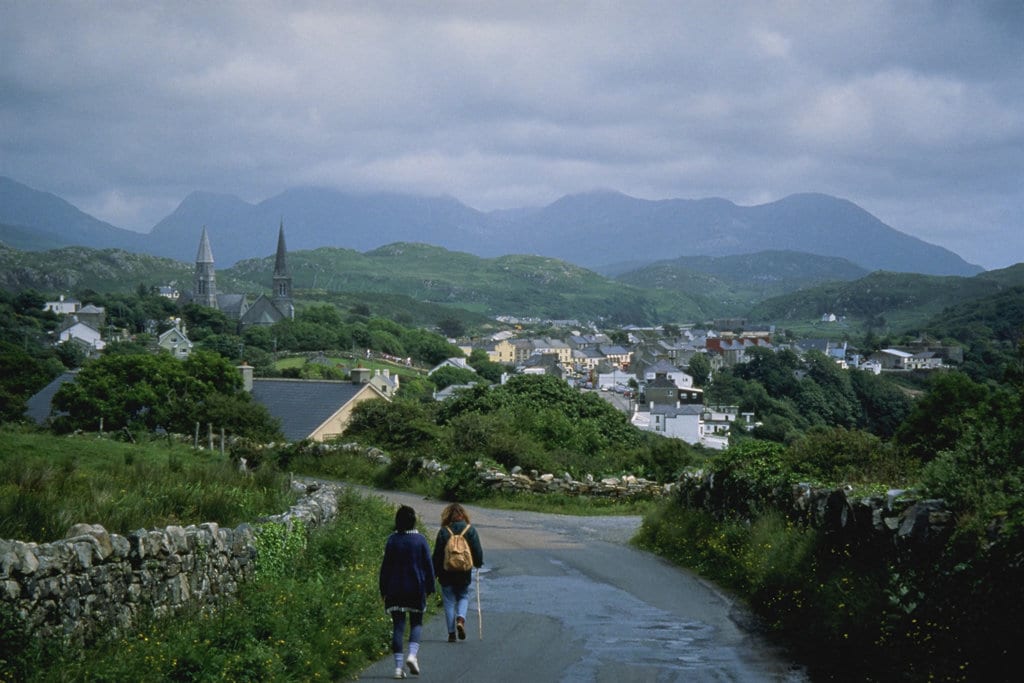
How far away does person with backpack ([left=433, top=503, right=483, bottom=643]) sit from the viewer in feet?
38.0

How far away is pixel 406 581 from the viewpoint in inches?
418

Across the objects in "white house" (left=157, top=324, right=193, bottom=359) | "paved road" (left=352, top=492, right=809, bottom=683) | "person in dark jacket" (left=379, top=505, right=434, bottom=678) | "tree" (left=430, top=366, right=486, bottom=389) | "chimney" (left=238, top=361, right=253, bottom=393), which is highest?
"white house" (left=157, top=324, right=193, bottom=359)

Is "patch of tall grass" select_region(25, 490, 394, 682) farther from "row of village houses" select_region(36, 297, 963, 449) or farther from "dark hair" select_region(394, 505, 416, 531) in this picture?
"row of village houses" select_region(36, 297, 963, 449)

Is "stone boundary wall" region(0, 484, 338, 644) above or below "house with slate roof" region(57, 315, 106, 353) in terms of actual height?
below

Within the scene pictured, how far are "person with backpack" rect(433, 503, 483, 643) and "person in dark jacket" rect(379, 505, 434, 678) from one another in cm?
74

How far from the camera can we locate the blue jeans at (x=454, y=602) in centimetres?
1156

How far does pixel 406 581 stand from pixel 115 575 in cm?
269

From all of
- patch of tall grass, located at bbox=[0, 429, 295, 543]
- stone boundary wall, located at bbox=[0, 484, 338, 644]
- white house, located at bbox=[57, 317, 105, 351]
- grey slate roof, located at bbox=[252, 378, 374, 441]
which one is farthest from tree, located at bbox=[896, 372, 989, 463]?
white house, located at bbox=[57, 317, 105, 351]

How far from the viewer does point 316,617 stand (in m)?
10.9

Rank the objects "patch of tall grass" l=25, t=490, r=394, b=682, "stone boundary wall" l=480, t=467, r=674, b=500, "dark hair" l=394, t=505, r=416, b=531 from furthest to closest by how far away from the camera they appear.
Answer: "stone boundary wall" l=480, t=467, r=674, b=500 < "dark hair" l=394, t=505, r=416, b=531 < "patch of tall grass" l=25, t=490, r=394, b=682

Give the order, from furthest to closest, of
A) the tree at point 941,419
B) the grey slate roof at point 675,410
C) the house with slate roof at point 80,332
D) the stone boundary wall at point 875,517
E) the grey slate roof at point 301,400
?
the house with slate roof at point 80,332 < the grey slate roof at point 675,410 < the grey slate roof at point 301,400 < the tree at point 941,419 < the stone boundary wall at point 875,517

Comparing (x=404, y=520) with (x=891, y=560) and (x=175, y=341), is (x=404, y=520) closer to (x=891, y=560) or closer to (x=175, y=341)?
(x=891, y=560)

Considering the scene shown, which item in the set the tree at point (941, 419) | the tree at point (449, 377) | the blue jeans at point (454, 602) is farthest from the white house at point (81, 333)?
the blue jeans at point (454, 602)

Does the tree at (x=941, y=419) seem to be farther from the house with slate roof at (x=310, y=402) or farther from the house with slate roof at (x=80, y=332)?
the house with slate roof at (x=80, y=332)
